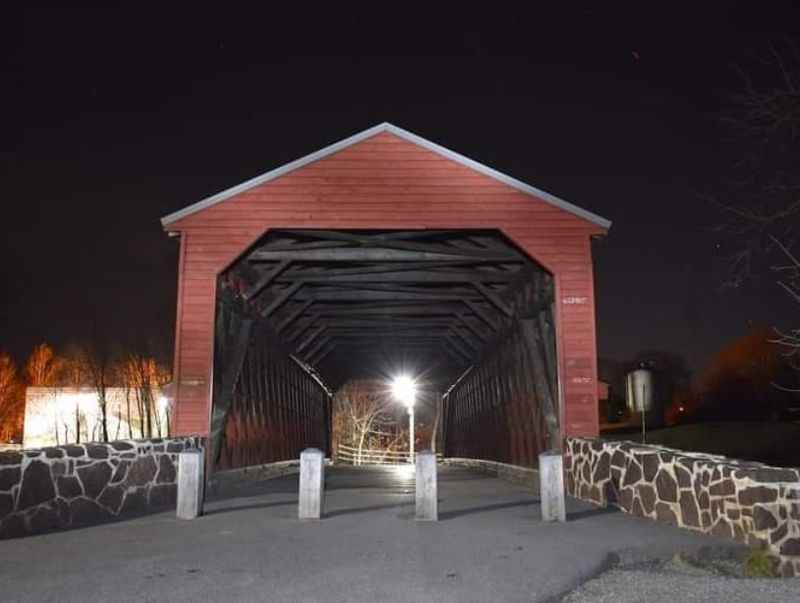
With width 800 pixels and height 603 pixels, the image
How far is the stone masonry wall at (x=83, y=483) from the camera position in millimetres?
7848

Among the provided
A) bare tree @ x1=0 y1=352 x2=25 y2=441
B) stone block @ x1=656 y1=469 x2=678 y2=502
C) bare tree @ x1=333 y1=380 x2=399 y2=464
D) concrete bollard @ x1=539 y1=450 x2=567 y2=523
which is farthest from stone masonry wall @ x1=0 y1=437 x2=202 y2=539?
bare tree @ x1=0 y1=352 x2=25 y2=441

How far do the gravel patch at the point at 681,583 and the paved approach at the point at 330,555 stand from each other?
14 cm

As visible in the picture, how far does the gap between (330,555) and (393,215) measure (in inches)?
297

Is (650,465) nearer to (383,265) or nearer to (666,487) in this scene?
(666,487)

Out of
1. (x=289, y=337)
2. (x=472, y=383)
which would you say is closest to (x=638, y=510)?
(x=289, y=337)

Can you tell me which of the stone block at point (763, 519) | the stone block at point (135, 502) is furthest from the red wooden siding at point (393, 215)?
the stone block at point (763, 519)

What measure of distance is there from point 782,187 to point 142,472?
899 centimetres

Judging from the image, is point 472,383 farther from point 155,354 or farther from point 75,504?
point 155,354

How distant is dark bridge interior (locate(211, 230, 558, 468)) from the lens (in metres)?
14.1

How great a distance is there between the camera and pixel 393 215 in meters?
13.2

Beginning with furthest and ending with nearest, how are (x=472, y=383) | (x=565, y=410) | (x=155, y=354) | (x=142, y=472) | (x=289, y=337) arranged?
(x=155, y=354) < (x=472, y=383) < (x=289, y=337) < (x=565, y=410) < (x=142, y=472)

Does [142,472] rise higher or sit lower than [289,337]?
lower

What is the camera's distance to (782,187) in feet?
31.7

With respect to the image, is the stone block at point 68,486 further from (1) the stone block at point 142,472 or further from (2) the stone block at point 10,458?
(1) the stone block at point 142,472
